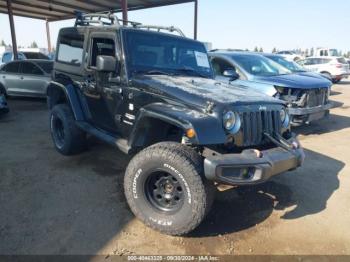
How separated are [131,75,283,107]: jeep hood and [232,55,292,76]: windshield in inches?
153

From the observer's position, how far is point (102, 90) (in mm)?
Answer: 4387

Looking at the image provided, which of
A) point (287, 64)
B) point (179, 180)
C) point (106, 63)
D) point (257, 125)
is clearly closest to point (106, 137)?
point (106, 63)

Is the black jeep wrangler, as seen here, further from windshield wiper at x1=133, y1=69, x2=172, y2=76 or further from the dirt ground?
the dirt ground

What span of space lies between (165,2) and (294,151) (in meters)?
14.6

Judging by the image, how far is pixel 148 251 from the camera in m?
2.98

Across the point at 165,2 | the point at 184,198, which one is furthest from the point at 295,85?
the point at 165,2

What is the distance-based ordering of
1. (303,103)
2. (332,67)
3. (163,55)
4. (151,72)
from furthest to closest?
(332,67), (303,103), (163,55), (151,72)

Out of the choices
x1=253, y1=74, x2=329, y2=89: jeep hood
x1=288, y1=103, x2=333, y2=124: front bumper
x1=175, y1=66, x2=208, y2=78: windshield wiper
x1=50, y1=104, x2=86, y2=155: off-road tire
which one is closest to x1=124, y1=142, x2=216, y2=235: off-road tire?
x1=175, y1=66, x2=208, y2=78: windshield wiper

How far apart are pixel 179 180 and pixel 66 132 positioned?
272 cm

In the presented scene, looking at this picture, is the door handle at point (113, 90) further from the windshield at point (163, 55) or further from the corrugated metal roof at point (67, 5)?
the corrugated metal roof at point (67, 5)

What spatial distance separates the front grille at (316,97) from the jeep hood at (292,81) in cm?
12

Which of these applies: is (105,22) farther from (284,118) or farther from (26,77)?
(26,77)

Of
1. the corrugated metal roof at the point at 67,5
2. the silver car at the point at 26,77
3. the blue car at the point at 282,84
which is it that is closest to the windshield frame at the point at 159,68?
the blue car at the point at 282,84

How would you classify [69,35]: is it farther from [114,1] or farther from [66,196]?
[114,1]
